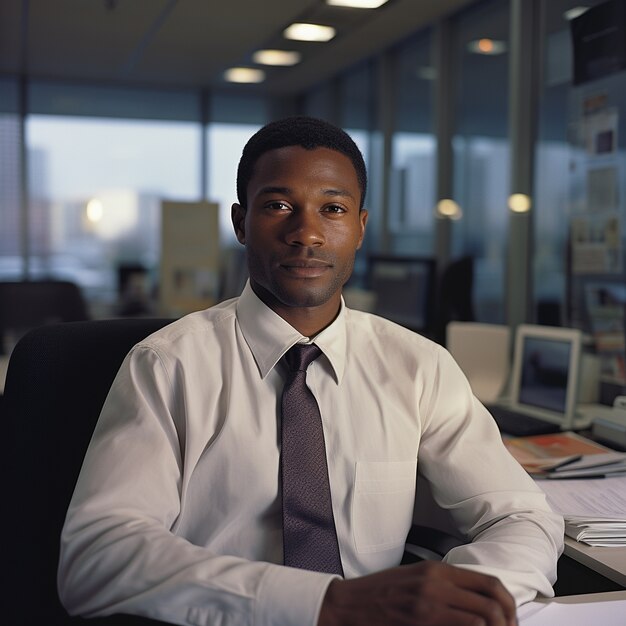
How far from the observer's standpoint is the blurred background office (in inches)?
133

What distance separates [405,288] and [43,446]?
252 centimetres

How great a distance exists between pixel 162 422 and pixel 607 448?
127cm

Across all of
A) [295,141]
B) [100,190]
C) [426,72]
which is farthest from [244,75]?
[295,141]

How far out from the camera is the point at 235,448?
1315 mm

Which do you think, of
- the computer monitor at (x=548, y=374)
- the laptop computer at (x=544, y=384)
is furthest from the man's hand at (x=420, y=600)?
the computer monitor at (x=548, y=374)

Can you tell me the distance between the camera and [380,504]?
4.48 feet

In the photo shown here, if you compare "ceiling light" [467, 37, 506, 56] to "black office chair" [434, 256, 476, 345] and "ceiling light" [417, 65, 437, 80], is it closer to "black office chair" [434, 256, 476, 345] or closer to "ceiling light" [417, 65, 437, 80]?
"ceiling light" [417, 65, 437, 80]

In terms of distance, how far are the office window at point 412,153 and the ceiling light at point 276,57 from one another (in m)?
0.70

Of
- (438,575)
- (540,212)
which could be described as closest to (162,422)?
(438,575)

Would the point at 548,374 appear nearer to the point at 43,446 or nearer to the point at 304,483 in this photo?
the point at 304,483

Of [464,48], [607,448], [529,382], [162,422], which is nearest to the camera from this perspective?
[162,422]

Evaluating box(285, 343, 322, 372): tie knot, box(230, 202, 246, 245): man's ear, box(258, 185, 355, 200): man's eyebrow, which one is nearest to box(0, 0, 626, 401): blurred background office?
box(230, 202, 246, 245): man's ear

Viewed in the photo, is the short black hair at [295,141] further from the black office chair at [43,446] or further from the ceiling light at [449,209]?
the ceiling light at [449,209]

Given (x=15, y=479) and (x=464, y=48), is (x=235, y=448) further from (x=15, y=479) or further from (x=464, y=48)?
(x=464, y=48)
